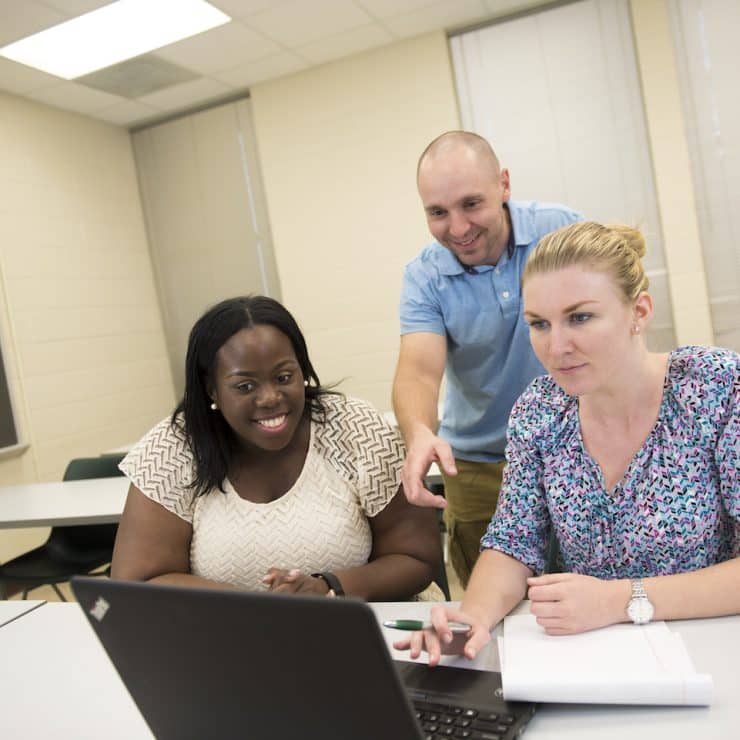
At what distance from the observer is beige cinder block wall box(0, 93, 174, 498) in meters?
4.44

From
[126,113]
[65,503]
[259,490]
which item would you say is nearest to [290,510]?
[259,490]

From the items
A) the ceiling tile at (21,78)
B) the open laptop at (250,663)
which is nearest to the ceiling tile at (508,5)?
the ceiling tile at (21,78)

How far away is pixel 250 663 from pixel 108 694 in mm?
601

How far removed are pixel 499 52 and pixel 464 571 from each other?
11.3 ft

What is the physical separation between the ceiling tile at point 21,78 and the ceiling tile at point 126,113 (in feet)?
1.93

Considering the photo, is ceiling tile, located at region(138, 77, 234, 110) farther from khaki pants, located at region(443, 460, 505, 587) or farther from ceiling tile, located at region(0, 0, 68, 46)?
khaki pants, located at region(443, 460, 505, 587)

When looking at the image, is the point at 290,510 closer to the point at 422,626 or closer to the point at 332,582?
the point at 332,582

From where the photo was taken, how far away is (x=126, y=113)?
5148 millimetres

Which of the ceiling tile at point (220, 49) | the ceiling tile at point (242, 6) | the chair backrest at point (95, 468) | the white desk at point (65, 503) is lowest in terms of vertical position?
the white desk at point (65, 503)

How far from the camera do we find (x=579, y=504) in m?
1.29

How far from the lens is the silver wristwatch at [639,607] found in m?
1.07

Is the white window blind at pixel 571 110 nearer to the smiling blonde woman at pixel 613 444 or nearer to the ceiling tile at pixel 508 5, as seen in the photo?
the ceiling tile at pixel 508 5

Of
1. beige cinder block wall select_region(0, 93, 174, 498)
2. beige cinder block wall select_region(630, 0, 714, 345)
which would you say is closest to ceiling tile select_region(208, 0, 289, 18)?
beige cinder block wall select_region(0, 93, 174, 498)

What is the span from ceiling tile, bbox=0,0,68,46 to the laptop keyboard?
12.2 ft
